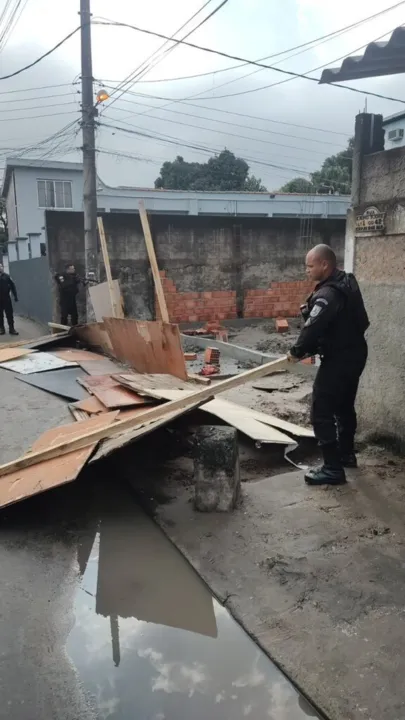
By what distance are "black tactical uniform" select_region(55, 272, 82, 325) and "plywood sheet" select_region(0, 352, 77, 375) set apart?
3.32 m

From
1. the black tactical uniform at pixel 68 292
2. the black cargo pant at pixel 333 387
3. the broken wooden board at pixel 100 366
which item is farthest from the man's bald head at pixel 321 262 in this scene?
the black tactical uniform at pixel 68 292

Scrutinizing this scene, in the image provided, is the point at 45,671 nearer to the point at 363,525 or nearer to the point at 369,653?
the point at 369,653

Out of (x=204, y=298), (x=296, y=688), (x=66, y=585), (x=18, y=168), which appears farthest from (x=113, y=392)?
(x=18, y=168)

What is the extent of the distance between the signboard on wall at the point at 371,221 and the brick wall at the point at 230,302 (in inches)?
295

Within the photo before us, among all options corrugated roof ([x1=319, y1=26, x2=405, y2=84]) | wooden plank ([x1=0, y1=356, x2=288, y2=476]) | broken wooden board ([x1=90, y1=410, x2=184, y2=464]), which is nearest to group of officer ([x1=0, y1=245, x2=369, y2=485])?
wooden plank ([x1=0, y1=356, x2=288, y2=476])

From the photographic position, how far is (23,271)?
1524cm

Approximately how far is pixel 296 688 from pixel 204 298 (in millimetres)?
10231

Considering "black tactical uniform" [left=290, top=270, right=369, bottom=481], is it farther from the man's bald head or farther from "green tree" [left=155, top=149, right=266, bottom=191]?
"green tree" [left=155, top=149, right=266, bottom=191]

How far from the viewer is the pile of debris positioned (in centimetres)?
334

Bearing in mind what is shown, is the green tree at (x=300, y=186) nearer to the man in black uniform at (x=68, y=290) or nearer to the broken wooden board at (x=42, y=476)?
the man in black uniform at (x=68, y=290)

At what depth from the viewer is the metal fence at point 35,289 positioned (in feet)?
37.9

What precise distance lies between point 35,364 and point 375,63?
5199 mm

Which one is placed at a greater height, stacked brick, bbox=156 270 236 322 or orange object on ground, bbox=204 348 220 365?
stacked brick, bbox=156 270 236 322

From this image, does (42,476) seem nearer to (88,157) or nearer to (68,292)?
(68,292)
